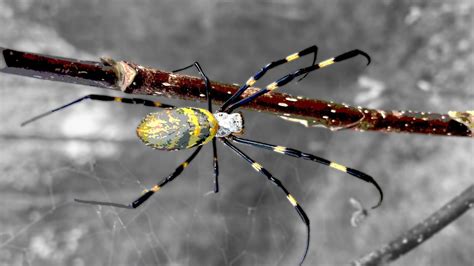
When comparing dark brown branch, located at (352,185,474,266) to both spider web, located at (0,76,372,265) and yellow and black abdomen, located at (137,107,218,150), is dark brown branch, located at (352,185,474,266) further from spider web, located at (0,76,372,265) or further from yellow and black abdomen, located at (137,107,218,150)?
spider web, located at (0,76,372,265)

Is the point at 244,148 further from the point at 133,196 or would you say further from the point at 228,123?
the point at 228,123

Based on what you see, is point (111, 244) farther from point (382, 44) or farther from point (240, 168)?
point (382, 44)

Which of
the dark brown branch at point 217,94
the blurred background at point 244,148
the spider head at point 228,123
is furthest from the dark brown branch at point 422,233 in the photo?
the blurred background at point 244,148

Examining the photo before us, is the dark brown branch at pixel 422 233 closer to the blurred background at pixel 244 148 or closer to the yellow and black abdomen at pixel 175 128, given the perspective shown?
the yellow and black abdomen at pixel 175 128

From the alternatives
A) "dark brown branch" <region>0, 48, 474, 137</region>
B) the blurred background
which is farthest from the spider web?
"dark brown branch" <region>0, 48, 474, 137</region>

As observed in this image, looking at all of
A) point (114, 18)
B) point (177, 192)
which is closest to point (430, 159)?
point (177, 192)
